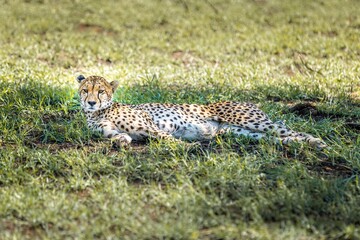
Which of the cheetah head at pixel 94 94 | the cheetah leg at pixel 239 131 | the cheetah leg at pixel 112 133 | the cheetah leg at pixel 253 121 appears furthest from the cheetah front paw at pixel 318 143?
the cheetah head at pixel 94 94

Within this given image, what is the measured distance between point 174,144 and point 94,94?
1.10 metres

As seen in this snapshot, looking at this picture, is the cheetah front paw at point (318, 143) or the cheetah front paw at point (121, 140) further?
the cheetah front paw at point (121, 140)

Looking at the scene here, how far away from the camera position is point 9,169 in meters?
5.47

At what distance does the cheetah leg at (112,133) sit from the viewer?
624cm

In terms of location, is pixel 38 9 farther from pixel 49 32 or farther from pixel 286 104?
pixel 286 104

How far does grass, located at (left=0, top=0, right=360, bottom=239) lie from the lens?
4551 mm

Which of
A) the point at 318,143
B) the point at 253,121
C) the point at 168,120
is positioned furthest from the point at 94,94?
the point at 318,143

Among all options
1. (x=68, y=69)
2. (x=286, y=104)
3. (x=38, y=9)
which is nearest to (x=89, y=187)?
(x=286, y=104)

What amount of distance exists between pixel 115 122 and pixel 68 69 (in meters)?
3.83

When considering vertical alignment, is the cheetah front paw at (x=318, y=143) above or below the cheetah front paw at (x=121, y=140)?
above

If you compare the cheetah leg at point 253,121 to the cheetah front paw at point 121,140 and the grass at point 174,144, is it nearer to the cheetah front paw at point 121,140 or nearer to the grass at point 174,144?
the grass at point 174,144

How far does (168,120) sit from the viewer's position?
6715 millimetres

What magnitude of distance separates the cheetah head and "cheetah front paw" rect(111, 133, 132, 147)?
1.60 feet

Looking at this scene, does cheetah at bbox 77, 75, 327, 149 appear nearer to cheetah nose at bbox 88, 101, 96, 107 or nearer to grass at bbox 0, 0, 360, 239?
cheetah nose at bbox 88, 101, 96, 107
